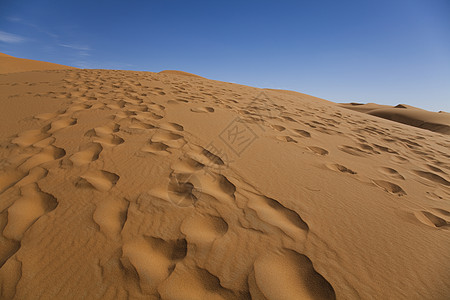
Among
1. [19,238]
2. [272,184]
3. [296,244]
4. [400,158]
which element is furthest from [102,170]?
[400,158]

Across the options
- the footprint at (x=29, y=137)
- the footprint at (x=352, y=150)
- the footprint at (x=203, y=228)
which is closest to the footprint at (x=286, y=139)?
the footprint at (x=352, y=150)

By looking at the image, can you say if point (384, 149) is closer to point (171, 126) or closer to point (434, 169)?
point (434, 169)

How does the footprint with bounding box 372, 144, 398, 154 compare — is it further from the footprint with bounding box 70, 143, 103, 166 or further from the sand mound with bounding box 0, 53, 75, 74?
the sand mound with bounding box 0, 53, 75, 74

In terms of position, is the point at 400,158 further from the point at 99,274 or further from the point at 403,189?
the point at 99,274

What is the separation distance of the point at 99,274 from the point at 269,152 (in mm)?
1790

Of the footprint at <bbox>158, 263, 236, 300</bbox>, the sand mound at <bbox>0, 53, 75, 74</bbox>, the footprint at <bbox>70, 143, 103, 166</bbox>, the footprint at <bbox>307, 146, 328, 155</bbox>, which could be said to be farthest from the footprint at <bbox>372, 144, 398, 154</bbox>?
the sand mound at <bbox>0, 53, 75, 74</bbox>

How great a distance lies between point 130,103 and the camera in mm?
3555

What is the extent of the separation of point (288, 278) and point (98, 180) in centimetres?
137

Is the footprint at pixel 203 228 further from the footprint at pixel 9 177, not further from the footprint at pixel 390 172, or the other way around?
the footprint at pixel 390 172

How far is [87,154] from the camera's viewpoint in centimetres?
186

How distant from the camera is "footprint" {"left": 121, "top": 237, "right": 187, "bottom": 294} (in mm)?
885

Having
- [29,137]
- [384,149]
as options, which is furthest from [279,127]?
[29,137]

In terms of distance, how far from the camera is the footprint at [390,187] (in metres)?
1.76

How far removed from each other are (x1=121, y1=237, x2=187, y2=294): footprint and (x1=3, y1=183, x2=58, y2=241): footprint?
0.57m
